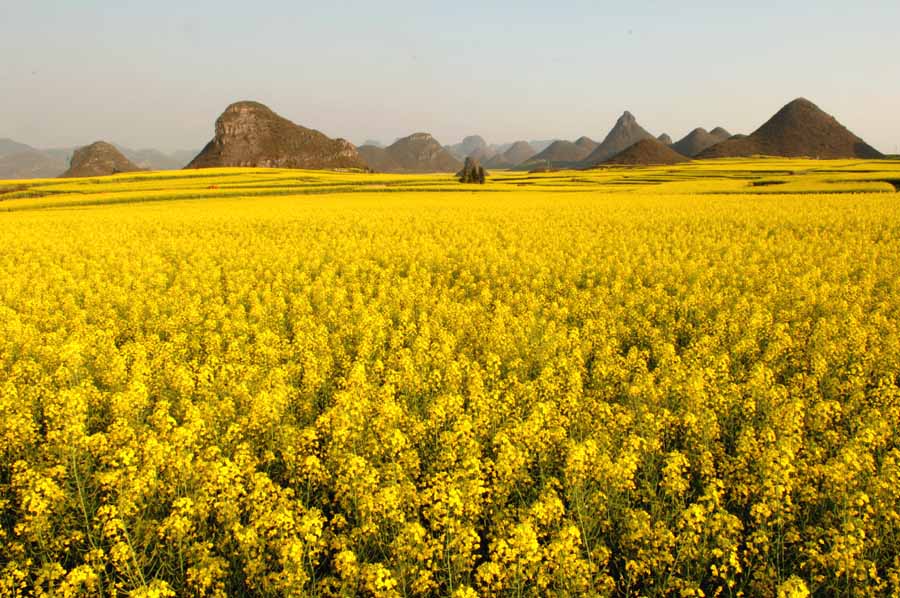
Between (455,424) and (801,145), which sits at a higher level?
(801,145)

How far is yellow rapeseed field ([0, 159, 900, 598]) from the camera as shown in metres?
4.95

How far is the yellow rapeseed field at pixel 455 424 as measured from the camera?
16.2ft

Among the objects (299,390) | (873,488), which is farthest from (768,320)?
(299,390)

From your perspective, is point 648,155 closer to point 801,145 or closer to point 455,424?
point 801,145

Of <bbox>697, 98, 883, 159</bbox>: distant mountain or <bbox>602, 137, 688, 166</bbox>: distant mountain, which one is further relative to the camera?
<bbox>697, 98, 883, 159</bbox>: distant mountain

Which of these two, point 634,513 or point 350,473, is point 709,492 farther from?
point 350,473

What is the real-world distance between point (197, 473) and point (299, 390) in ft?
9.56

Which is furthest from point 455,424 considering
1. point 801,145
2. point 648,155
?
point 801,145

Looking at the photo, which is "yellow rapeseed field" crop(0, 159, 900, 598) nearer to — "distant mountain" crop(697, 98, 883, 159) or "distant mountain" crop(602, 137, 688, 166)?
"distant mountain" crop(602, 137, 688, 166)

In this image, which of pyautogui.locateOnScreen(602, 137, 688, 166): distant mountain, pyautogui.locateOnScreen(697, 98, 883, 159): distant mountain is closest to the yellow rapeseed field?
pyautogui.locateOnScreen(602, 137, 688, 166): distant mountain

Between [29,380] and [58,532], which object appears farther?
[29,380]

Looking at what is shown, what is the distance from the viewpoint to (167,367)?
9.34m

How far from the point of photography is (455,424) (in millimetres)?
6602

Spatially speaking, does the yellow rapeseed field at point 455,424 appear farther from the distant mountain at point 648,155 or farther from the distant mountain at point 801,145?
the distant mountain at point 801,145
